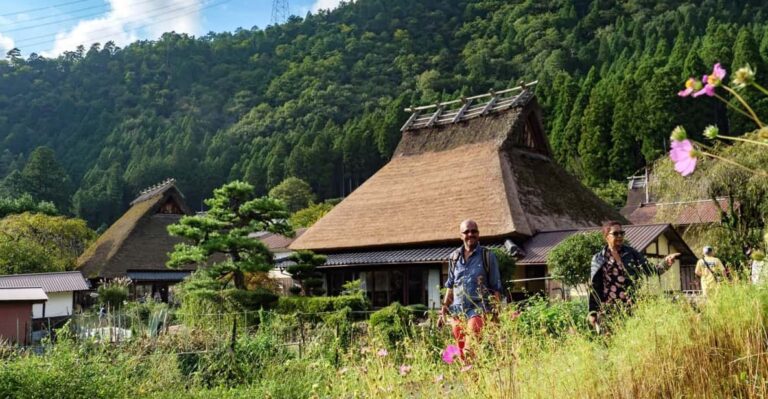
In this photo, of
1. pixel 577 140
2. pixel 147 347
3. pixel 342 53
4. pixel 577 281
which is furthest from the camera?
pixel 342 53

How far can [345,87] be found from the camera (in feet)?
213

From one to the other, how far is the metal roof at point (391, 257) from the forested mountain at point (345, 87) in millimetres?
22329

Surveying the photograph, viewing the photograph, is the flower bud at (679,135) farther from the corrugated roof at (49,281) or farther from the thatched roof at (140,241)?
the thatched roof at (140,241)

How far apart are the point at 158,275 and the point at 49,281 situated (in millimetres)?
7232

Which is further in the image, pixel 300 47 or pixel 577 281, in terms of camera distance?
pixel 300 47

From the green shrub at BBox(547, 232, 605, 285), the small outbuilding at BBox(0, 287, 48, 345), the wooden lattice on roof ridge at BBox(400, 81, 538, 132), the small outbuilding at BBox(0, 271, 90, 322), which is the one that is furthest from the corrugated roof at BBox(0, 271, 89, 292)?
the green shrub at BBox(547, 232, 605, 285)

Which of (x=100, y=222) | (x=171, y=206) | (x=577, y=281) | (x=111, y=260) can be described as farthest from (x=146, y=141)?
(x=577, y=281)

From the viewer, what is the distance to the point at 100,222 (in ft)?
180

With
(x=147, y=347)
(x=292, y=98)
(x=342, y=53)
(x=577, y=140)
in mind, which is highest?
(x=342, y=53)

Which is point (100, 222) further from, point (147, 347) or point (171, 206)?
point (147, 347)

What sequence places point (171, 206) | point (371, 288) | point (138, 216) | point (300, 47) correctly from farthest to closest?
1. point (300, 47)
2. point (171, 206)
3. point (138, 216)
4. point (371, 288)

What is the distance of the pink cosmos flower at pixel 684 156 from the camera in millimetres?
1583

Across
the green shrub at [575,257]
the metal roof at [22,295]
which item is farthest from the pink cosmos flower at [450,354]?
the metal roof at [22,295]

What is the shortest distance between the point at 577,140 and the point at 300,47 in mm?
41040
